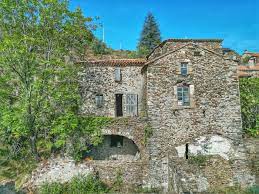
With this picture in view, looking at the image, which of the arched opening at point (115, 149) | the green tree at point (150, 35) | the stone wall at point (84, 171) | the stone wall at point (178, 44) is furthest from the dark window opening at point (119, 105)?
the green tree at point (150, 35)

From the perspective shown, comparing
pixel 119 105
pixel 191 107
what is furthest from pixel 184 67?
pixel 119 105

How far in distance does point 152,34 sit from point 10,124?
121 feet

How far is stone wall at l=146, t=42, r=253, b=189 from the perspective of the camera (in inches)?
826

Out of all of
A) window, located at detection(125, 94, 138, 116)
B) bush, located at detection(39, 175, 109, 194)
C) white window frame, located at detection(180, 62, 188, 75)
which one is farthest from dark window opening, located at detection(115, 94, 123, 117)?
bush, located at detection(39, 175, 109, 194)

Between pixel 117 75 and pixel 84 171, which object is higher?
pixel 117 75

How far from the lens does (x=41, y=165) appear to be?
18297 millimetres

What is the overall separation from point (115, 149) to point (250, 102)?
11.8 m

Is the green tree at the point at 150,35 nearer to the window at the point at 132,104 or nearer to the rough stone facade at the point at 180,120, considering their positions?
the window at the point at 132,104

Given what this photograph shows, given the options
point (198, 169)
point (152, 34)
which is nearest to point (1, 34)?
point (198, 169)

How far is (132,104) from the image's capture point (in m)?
25.4

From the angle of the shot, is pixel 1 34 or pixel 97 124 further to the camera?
pixel 97 124

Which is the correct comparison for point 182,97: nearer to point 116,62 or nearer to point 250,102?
point 116,62

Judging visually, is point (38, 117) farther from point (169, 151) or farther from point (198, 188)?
point (198, 188)

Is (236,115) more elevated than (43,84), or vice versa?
(43,84)
